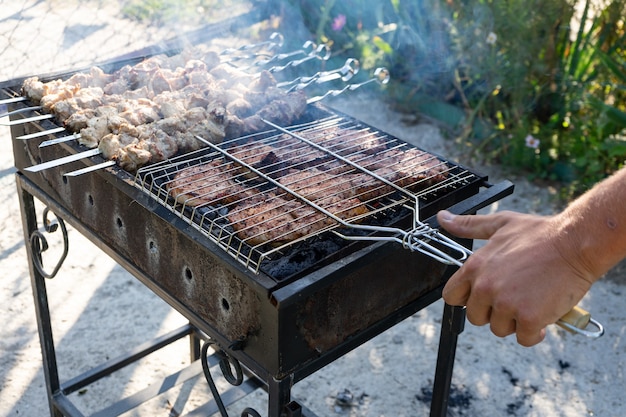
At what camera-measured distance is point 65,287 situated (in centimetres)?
421

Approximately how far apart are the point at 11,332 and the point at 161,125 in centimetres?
207

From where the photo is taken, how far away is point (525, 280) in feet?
5.35

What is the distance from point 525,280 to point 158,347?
2.34 meters

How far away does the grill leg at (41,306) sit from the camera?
2811 millimetres

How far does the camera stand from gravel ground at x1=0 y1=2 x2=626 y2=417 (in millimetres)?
3439

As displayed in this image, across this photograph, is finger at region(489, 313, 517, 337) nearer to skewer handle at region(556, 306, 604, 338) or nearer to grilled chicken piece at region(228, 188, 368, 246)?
skewer handle at region(556, 306, 604, 338)

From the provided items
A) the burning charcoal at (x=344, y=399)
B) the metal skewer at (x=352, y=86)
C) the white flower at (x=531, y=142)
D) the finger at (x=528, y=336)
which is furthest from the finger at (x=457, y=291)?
the white flower at (x=531, y=142)

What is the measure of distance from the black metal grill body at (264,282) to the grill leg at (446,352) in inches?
5.5

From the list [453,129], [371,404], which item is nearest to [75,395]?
[371,404]

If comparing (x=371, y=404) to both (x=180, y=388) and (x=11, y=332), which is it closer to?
(x=180, y=388)

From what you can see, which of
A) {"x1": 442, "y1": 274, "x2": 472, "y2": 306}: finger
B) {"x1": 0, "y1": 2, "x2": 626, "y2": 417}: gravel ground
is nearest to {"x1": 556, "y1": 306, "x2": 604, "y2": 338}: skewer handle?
{"x1": 442, "y1": 274, "x2": 472, "y2": 306}: finger

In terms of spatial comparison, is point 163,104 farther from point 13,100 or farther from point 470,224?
point 470,224

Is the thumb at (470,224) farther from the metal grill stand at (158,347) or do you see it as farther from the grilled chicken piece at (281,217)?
the metal grill stand at (158,347)

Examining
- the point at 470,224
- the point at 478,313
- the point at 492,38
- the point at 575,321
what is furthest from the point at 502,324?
the point at 492,38
